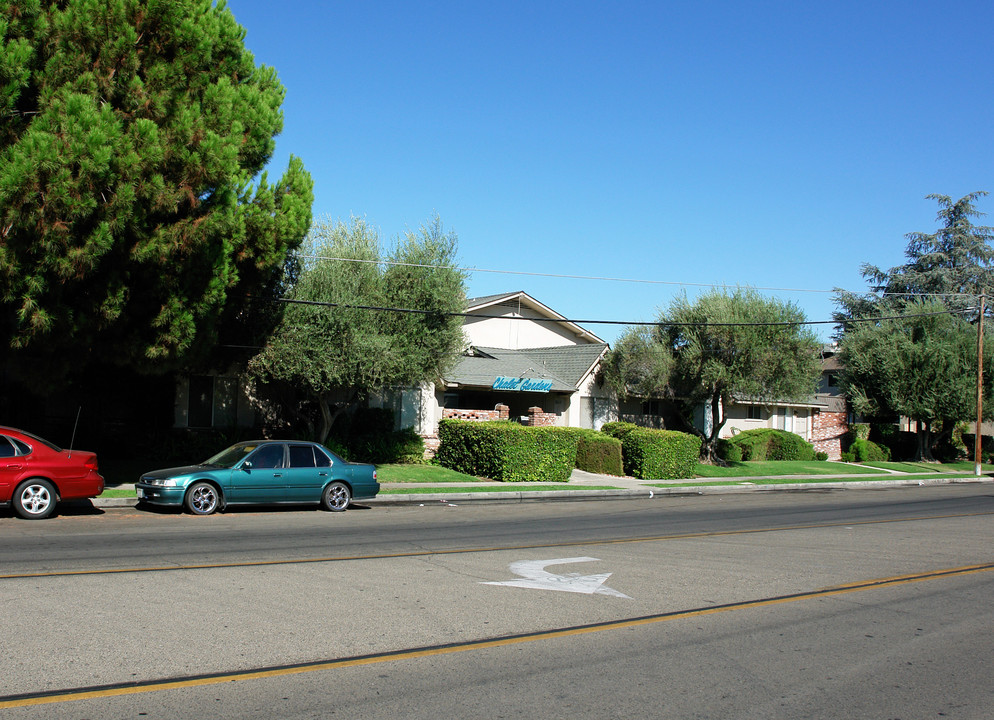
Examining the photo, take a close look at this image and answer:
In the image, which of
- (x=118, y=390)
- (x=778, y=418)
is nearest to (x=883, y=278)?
(x=778, y=418)

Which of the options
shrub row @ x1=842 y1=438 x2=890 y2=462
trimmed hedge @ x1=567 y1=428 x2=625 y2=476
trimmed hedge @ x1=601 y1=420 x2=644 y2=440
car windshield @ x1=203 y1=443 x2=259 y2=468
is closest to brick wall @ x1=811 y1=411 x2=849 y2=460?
shrub row @ x1=842 y1=438 x2=890 y2=462

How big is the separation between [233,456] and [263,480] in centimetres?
83

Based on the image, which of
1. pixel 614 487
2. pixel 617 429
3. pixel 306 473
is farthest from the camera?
pixel 617 429

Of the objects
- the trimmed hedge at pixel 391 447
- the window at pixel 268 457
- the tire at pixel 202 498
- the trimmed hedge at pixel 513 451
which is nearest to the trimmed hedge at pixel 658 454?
the trimmed hedge at pixel 513 451

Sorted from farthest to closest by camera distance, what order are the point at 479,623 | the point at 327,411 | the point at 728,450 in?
1. the point at 728,450
2. the point at 327,411
3. the point at 479,623

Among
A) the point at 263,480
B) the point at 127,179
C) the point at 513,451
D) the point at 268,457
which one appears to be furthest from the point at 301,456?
the point at 513,451

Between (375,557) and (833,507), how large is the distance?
13964 mm

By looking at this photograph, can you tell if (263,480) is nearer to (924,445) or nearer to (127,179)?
(127,179)

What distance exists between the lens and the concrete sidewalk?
19828 millimetres

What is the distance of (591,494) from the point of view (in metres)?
22.9

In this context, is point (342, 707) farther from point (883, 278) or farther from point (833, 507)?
point (883, 278)

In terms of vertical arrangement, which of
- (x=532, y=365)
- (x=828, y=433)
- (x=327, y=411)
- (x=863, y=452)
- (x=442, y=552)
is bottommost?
(x=442, y=552)

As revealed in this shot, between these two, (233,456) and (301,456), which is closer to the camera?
(233,456)

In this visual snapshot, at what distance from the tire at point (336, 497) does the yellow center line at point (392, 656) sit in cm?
998
